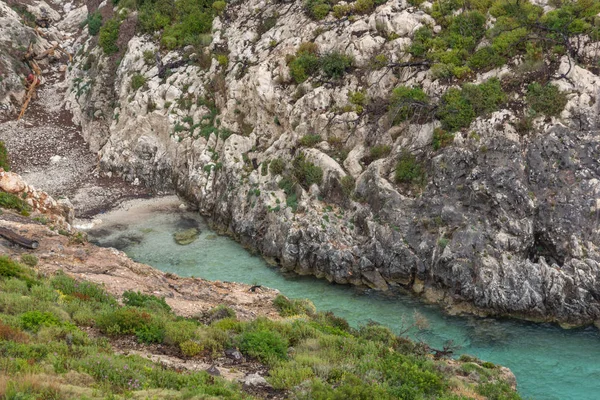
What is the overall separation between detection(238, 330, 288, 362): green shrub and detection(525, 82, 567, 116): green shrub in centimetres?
2042

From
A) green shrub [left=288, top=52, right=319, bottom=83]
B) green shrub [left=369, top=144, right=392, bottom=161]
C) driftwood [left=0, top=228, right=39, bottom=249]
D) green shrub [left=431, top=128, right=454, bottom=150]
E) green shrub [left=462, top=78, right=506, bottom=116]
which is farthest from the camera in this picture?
green shrub [left=288, top=52, right=319, bottom=83]

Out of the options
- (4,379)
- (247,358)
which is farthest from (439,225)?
(4,379)

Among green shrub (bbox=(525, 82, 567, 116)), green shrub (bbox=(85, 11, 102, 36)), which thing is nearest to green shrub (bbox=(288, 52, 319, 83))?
green shrub (bbox=(525, 82, 567, 116))

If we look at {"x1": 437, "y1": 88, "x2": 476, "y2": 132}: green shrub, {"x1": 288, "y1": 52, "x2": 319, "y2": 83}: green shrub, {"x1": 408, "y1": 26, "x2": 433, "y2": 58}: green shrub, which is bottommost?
{"x1": 437, "y1": 88, "x2": 476, "y2": 132}: green shrub

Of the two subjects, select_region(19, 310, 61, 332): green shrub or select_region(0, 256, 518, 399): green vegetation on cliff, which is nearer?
select_region(0, 256, 518, 399): green vegetation on cliff

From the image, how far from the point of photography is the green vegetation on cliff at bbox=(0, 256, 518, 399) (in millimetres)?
10797

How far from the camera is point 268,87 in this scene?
38031 mm

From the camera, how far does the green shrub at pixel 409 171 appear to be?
1156 inches

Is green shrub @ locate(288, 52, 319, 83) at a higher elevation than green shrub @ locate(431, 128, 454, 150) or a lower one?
higher

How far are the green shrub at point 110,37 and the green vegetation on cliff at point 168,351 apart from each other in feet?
121

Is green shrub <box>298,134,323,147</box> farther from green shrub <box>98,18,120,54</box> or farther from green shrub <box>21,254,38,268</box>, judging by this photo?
green shrub <box>98,18,120,54</box>

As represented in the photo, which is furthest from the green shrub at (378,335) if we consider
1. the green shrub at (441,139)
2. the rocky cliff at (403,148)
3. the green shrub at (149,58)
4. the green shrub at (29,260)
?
the green shrub at (149,58)

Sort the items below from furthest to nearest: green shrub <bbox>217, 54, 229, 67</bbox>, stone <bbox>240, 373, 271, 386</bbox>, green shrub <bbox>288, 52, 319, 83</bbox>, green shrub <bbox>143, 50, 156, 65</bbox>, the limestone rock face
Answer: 1. green shrub <bbox>143, 50, 156, 65</bbox>
2. green shrub <bbox>217, 54, 229, 67</bbox>
3. green shrub <bbox>288, 52, 319, 83</bbox>
4. the limestone rock face
5. stone <bbox>240, 373, 271, 386</bbox>

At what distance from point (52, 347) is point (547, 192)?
2413 centimetres
